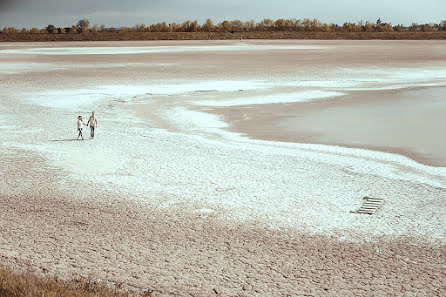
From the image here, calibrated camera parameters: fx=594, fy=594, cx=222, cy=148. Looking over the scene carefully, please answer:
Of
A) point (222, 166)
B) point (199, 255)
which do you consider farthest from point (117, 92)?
point (199, 255)

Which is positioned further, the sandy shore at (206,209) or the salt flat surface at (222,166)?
the salt flat surface at (222,166)

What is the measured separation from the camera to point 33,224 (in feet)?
37.9

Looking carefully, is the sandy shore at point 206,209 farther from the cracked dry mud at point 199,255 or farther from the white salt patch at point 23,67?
the white salt patch at point 23,67

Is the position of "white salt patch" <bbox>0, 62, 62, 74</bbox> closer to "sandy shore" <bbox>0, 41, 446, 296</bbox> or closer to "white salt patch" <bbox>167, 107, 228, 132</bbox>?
"sandy shore" <bbox>0, 41, 446, 296</bbox>

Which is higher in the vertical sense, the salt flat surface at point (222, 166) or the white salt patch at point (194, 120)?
the white salt patch at point (194, 120)

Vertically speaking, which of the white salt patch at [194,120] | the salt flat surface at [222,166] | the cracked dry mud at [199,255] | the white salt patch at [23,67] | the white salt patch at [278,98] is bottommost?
the cracked dry mud at [199,255]

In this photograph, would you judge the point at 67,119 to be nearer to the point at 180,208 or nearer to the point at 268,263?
the point at 180,208

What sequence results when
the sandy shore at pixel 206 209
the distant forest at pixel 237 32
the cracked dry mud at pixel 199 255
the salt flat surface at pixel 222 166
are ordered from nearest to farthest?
the cracked dry mud at pixel 199 255, the sandy shore at pixel 206 209, the salt flat surface at pixel 222 166, the distant forest at pixel 237 32

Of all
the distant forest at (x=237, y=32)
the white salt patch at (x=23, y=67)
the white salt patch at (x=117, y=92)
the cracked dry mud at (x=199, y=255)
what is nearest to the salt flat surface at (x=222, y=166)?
the white salt patch at (x=117, y=92)

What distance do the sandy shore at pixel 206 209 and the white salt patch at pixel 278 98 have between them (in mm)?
2113

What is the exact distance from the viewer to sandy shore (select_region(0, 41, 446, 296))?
31.0 feet

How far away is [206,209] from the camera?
1273 centimetres

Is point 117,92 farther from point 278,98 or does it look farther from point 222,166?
point 222,166

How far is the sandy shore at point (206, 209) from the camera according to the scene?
944 centimetres
